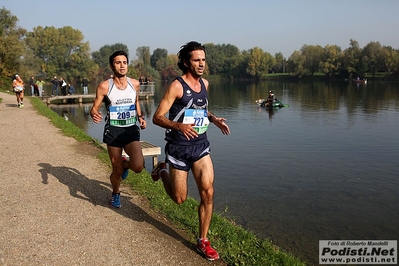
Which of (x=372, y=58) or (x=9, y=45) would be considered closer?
(x=9, y=45)

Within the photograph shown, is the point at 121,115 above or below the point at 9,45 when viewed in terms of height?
below

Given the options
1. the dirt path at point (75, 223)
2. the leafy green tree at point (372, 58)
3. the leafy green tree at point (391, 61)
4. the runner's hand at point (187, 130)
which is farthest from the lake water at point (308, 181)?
the leafy green tree at point (372, 58)

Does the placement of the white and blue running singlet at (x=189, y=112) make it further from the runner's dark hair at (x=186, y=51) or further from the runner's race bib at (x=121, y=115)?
the runner's race bib at (x=121, y=115)

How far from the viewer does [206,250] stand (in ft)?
15.3

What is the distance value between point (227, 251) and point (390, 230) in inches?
202

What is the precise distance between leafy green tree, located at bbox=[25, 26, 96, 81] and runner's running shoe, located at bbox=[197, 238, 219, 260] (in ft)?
353

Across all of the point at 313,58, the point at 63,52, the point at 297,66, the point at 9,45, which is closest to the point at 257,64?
the point at 297,66

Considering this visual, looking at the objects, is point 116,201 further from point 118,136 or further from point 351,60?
point 351,60

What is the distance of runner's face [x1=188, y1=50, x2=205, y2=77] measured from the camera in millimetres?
4703

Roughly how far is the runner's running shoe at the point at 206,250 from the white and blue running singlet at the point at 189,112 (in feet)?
4.16

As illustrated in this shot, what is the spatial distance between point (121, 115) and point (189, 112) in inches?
70.1

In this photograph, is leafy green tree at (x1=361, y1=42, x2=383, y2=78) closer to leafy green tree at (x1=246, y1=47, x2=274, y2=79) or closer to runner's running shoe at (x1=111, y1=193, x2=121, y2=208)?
leafy green tree at (x1=246, y1=47, x2=274, y2=79)

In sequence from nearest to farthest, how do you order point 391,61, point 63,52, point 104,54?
point 391,61 → point 63,52 → point 104,54

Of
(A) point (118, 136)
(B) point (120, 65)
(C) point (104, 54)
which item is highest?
(C) point (104, 54)
